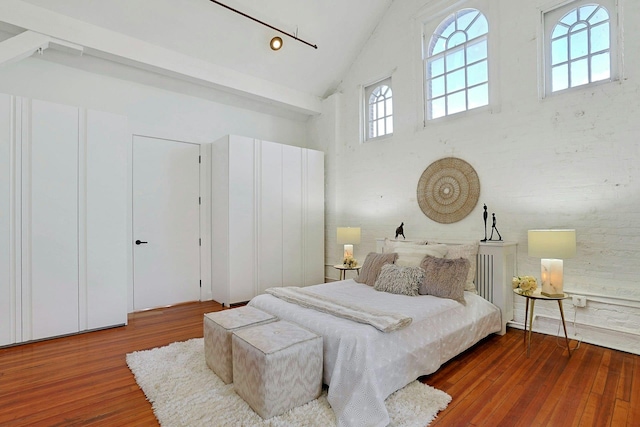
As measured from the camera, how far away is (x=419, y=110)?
14.4 feet

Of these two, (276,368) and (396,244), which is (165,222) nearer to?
(396,244)

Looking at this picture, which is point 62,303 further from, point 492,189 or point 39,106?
point 492,189

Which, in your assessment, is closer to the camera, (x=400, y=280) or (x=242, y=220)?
(x=400, y=280)

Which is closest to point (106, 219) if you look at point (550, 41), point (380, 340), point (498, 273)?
point (380, 340)

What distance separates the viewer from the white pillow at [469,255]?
3.27 metres

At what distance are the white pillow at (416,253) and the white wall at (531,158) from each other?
65 centimetres

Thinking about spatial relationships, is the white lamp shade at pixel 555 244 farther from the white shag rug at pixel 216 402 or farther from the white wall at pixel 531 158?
the white shag rug at pixel 216 402

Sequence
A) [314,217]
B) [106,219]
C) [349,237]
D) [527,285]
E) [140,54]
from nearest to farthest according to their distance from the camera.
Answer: [527,285], [106,219], [140,54], [349,237], [314,217]

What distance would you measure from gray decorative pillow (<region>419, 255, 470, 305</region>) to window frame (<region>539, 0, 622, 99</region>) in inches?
77.9

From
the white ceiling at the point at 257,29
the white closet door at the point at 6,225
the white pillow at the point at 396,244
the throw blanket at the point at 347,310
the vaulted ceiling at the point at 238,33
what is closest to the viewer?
the throw blanket at the point at 347,310

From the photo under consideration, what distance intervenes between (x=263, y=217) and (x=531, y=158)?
11.0ft

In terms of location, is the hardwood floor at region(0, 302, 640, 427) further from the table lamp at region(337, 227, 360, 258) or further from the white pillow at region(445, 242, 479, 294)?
the table lamp at region(337, 227, 360, 258)

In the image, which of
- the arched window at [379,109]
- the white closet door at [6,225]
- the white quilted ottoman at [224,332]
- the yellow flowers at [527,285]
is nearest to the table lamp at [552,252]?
the yellow flowers at [527,285]

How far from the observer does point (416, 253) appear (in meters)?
3.43
